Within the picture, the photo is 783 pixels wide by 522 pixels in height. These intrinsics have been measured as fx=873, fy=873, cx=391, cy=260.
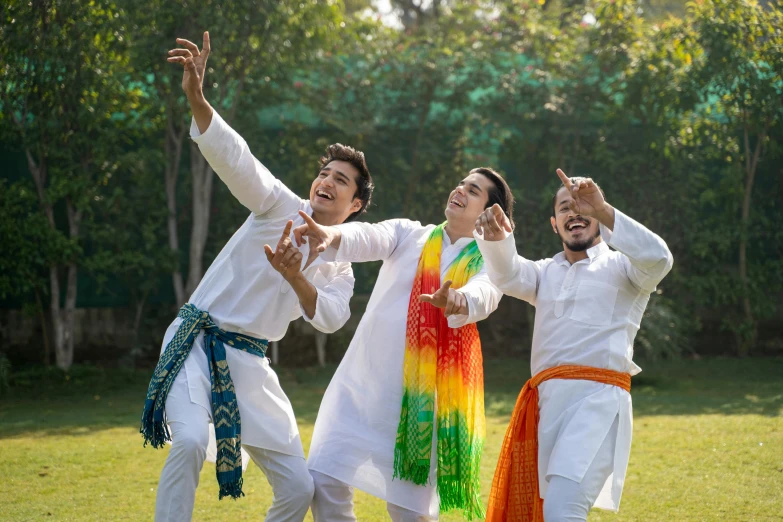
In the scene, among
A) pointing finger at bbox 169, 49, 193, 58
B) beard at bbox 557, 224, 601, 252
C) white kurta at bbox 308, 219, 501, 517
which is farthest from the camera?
beard at bbox 557, 224, 601, 252

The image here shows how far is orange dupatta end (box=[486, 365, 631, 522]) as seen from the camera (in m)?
3.68

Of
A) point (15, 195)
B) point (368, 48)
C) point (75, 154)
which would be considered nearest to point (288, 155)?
point (368, 48)

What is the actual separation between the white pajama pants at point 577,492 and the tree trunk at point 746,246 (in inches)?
289

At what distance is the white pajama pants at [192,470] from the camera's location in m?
3.27

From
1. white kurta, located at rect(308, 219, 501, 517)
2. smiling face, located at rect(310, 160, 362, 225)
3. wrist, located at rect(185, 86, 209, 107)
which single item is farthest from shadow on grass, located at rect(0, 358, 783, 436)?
wrist, located at rect(185, 86, 209, 107)

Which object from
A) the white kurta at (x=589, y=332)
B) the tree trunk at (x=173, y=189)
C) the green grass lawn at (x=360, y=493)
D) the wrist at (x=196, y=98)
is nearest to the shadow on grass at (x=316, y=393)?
the green grass lawn at (x=360, y=493)

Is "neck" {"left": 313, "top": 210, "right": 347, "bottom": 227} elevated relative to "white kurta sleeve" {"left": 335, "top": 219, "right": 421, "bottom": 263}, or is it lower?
elevated

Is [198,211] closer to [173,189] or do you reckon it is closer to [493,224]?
[173,189]

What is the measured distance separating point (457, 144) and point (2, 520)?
22.6ft

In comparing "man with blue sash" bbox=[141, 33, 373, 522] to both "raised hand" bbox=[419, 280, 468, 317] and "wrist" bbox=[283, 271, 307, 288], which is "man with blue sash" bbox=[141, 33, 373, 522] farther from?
"raised hand" bbox=[419, 280, 468, 317]

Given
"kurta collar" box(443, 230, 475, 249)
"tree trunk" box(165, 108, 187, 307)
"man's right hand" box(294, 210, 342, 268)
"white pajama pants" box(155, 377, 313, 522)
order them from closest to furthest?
1. "white pajama pants" box(155, 377, 313, 522)
2. "man's right hand" box(294, 210, 342, 268)
3. "kurta collar" box(443, 230, 475, 249)
4. "tree trunk" box(165, 108, 187, 307)

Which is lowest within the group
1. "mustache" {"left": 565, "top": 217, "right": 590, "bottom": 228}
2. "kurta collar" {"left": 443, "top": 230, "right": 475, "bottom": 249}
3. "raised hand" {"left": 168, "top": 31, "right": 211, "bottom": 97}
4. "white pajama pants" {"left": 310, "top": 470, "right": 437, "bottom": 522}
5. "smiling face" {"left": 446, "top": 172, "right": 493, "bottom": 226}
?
"white pajama pants" {"left": 310, "top": 470, "right": 437, "bottom": 522}

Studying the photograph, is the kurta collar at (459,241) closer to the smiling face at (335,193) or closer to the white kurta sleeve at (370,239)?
the white kurta sleeve at (370,239)

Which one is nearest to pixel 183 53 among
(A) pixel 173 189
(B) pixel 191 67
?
(B) pixel 191 67
